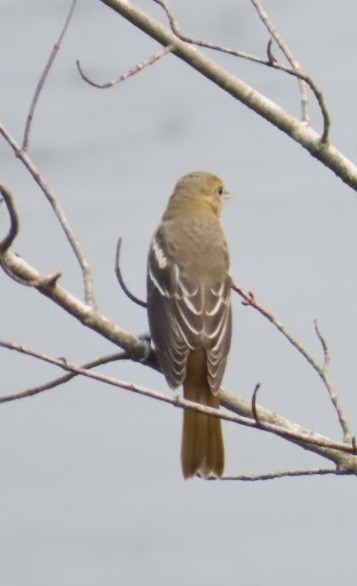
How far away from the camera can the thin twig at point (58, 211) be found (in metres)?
3.67

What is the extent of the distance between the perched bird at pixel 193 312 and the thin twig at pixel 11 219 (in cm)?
120

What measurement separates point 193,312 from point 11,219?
1.76m

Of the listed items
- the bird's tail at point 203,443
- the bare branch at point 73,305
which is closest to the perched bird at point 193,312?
the bird's tail at point 203,443

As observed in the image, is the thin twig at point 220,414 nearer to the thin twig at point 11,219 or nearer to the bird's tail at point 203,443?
the thin twig at point 11,219

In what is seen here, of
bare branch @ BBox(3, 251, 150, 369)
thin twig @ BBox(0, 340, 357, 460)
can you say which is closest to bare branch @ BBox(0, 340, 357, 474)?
thin twig @ BBox(0, 340, 357, 460)

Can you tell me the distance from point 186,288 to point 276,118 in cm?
101

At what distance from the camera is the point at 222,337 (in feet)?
15.9

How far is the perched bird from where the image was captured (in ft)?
14.5

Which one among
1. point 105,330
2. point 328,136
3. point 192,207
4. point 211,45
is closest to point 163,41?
point 211,45

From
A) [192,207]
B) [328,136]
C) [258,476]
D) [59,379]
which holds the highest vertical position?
[192,207]

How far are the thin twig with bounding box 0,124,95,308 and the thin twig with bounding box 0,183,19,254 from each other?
32 cm

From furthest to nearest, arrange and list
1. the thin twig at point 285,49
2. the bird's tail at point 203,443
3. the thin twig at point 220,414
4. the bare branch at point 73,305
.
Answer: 1. the bird's tail at point 203,443
2. the thin twig at point 285,49
3. the bare branch at point 73,305
4. the thin twig at point 220,414

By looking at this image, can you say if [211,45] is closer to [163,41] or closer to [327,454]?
[163,41]

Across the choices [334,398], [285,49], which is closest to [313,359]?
[334,398]
